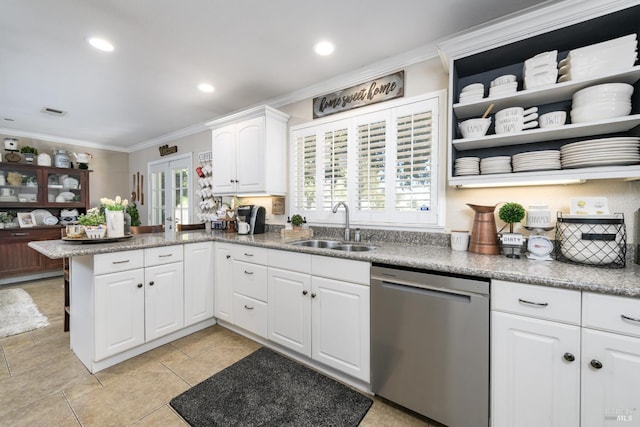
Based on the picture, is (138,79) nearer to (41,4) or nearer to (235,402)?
(41,4)

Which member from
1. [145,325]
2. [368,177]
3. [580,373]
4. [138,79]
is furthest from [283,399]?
[138,79]

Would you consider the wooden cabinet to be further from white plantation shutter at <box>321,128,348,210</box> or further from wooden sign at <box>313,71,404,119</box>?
wooden sign at <box>313,71,404,119</box>

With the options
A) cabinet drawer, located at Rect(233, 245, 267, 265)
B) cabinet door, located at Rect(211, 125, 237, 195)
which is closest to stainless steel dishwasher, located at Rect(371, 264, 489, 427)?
cabinet drawer, located at Rect(233, 245, 267, 265)

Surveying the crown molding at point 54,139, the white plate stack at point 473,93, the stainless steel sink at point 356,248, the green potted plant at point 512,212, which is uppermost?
the crown molding at point 54,139

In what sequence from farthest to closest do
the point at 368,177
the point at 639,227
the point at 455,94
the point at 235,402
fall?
the point at 368,177, the point at 455,94, the point at 235,402, the point at 639,227

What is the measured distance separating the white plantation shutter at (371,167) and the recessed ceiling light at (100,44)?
2.15 m

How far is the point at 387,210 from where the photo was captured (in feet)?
7.58

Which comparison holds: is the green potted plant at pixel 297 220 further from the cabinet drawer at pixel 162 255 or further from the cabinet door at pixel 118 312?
the cabinet door at pixel 118 312

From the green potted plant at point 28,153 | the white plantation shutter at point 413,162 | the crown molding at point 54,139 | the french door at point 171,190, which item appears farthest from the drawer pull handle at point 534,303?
the crown molding at point 54,139

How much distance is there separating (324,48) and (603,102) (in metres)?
1.80

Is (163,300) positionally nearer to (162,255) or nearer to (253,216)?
(162,255)

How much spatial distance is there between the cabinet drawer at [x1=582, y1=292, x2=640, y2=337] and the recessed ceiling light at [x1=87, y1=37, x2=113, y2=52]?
3.38 m

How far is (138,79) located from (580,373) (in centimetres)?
391

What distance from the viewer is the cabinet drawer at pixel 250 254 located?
7.45 ft
